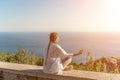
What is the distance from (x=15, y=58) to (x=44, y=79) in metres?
3.31

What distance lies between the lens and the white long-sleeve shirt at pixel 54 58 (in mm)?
5707

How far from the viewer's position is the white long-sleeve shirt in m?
5.71

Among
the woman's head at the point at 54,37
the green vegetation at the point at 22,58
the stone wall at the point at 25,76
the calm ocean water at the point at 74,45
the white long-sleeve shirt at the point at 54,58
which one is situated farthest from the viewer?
the calm ocean water at the point at 74,45

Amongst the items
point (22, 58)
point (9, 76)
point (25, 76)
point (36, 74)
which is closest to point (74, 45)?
point (22, 58)

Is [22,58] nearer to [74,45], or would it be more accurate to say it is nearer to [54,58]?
[54,58]

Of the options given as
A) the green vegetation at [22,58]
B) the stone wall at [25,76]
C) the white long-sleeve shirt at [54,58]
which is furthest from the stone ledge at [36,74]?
the green vegetation at [22,58]

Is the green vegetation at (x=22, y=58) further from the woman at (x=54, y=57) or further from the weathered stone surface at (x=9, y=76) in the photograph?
the woman at (x=54, y=57)

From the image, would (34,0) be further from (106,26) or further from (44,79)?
(44,79)

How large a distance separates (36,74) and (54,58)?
0.46 metres

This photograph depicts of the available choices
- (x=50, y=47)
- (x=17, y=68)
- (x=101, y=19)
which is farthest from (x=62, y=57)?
(x=101, y=19)

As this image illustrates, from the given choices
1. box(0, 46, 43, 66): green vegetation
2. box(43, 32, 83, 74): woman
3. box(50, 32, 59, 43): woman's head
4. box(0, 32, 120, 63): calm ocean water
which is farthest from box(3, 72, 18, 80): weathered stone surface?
box(0, 46, 43, 66): green vegetation

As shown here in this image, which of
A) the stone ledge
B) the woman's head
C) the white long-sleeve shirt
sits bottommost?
the stone ledge

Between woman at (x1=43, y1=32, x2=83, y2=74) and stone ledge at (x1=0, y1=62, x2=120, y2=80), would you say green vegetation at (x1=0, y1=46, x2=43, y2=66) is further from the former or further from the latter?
woman at (x1=43, y1=32, x2=83, y2=74)

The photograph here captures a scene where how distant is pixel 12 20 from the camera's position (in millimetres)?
21875
